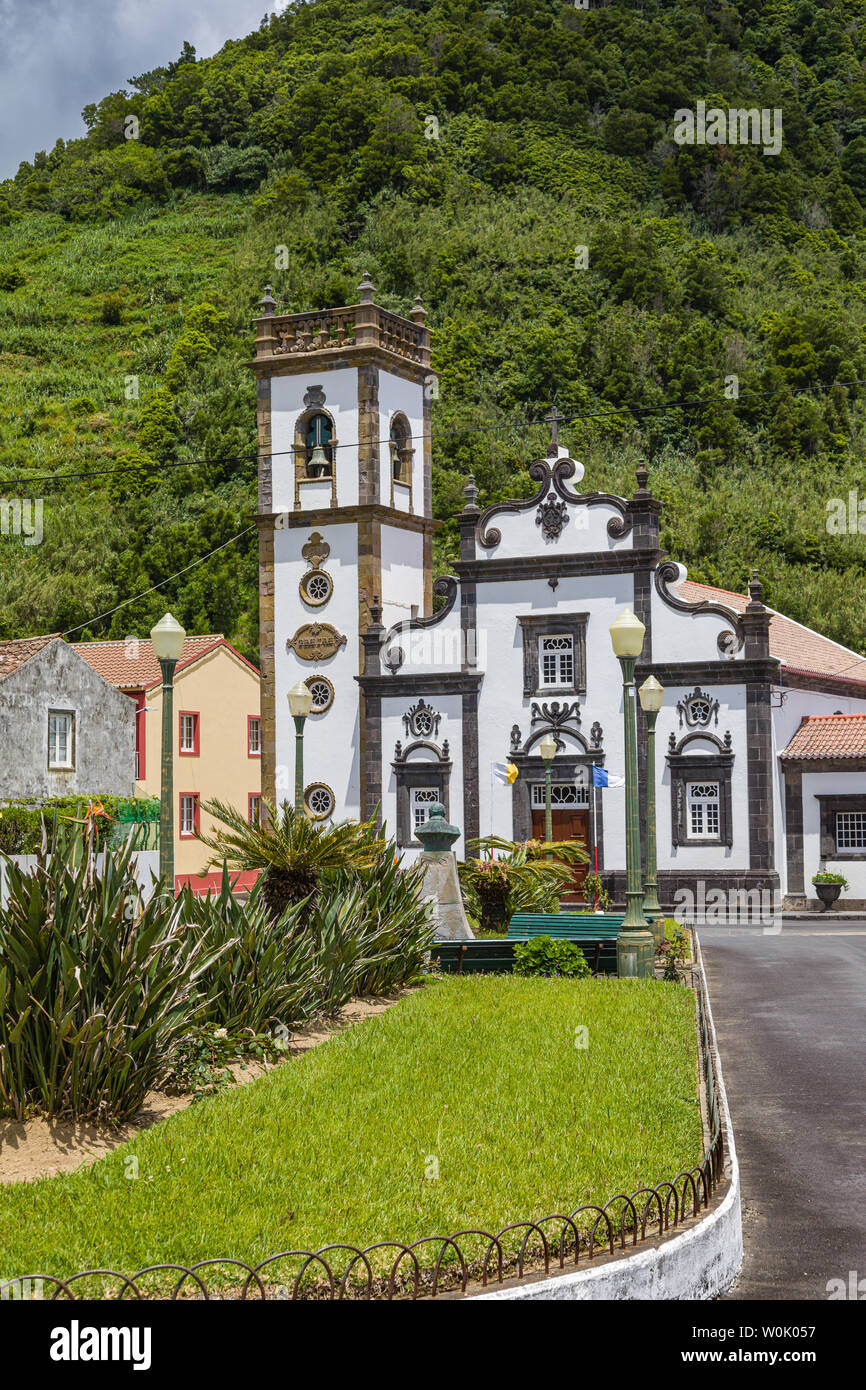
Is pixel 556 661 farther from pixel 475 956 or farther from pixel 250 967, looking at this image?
pixel 250 967

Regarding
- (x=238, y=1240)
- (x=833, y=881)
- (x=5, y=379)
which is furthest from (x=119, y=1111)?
(x=5, y=379)

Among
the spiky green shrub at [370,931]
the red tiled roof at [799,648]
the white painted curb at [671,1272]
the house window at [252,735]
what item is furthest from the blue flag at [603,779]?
the white painted curb at [671,1272]

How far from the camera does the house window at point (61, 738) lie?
108 feet

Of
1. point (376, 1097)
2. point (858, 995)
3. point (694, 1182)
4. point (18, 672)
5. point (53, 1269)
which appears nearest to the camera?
point (53, 1269)

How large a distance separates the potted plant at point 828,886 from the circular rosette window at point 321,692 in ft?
40.8

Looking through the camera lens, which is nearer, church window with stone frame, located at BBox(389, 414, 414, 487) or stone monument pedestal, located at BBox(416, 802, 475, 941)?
stone monument pedestal, located at BBox(416, 802, 475, 941)

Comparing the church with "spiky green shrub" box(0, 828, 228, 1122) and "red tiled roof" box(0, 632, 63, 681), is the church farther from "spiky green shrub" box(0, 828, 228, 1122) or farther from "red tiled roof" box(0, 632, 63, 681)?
"spiky green shrub" box(0, 828, 228, 1122)

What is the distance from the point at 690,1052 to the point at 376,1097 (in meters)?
3.55

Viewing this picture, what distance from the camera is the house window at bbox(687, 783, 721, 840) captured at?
32.8m

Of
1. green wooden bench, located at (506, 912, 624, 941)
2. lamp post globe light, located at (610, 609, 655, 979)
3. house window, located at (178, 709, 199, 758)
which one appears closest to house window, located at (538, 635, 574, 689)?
house window, located at (178, 709, 199, 758)

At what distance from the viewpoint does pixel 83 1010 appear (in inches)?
376

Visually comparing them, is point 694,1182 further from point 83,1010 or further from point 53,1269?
point 83,1010

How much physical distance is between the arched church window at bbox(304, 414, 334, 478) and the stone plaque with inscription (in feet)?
12.6

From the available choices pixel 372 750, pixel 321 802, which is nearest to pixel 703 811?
pixel 372 750
